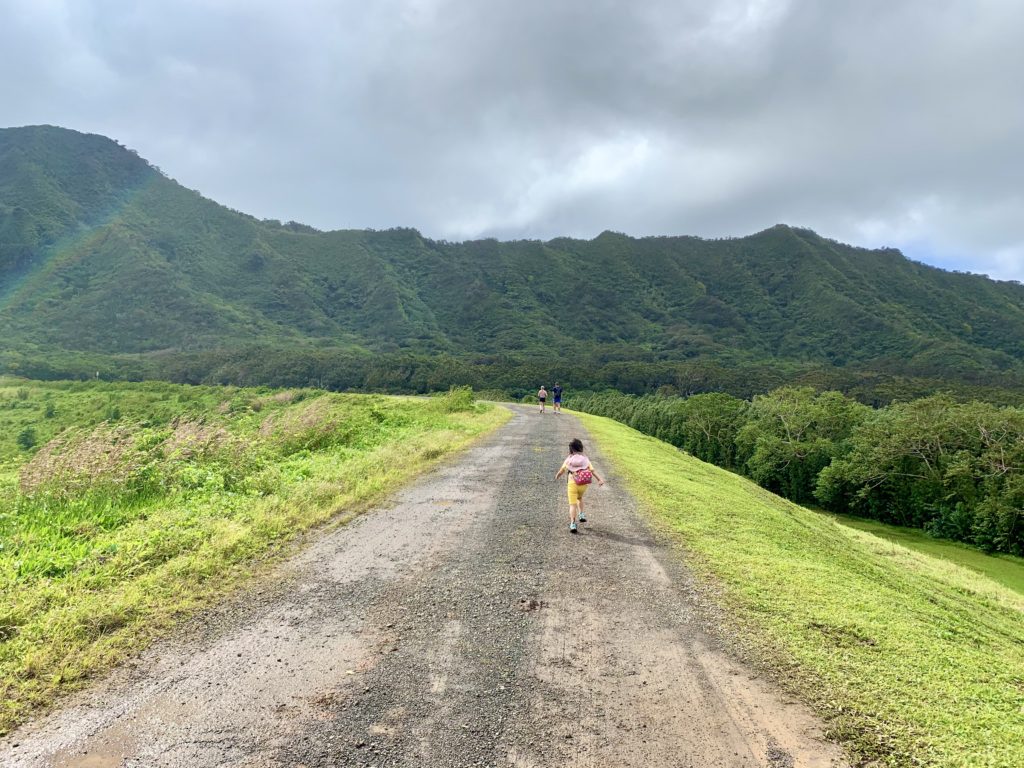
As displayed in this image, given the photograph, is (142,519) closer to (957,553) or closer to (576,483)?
(576,483)

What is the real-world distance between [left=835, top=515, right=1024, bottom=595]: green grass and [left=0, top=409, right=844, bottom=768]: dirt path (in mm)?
25907

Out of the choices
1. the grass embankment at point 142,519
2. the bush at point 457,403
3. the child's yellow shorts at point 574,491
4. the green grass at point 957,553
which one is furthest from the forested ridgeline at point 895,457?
the grass embankment at point 142,519

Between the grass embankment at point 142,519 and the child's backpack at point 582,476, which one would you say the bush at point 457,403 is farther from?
the child's backpack at point 582,476

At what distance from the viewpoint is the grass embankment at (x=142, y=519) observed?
4723 millimetres

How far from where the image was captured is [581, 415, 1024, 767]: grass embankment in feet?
12.3

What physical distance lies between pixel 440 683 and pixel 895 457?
149 feet

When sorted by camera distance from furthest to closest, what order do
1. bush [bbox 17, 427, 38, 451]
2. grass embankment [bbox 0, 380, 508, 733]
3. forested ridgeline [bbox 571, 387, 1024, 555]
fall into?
bush [bbox 17, 427, 38, 451] → forested ridgeline [bbox 571, 387, 1024, 555] → grass embankment [bbox 0, 380, 508, 733]

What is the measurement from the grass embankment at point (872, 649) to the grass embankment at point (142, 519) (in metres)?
5.99

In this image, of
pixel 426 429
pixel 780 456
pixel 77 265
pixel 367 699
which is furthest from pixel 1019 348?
pixel 77 265

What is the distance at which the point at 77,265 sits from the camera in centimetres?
17075

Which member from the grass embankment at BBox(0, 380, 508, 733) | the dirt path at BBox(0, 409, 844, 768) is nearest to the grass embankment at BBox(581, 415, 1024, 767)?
the dirt path at BBox(0, 409, 844, 768)

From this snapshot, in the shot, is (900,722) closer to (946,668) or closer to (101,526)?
(946,668)

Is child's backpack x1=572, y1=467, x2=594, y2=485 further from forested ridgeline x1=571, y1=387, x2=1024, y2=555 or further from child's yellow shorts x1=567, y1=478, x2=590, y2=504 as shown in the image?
forested ridgeline x1=571, y1=387, x2=1024, y2=555

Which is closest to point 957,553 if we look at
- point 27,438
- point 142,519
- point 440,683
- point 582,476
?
point 582,476
